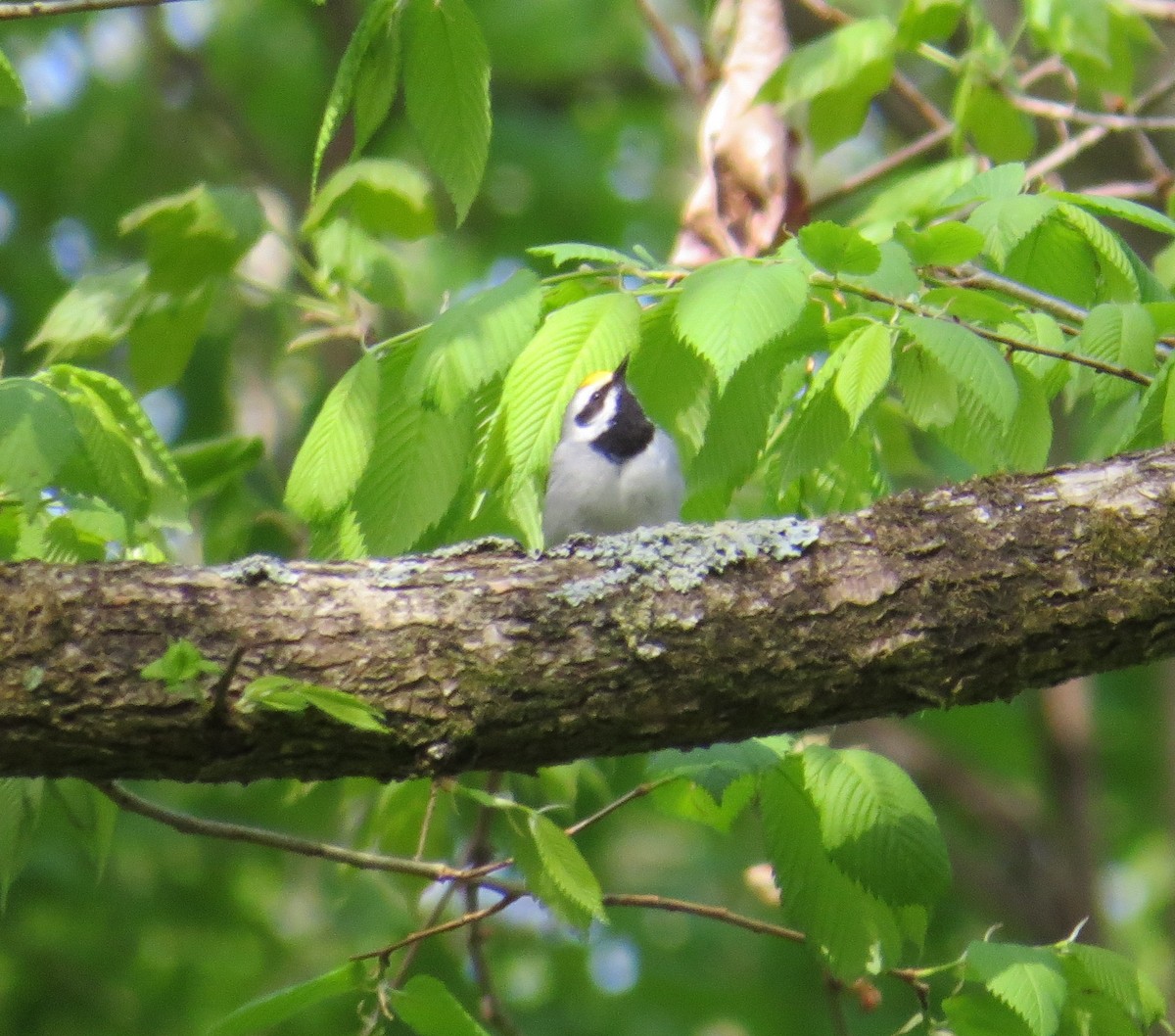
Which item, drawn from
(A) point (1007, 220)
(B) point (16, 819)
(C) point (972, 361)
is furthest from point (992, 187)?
(B) point (16, 819)

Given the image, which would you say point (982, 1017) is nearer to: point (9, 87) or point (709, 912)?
point (709, 912)

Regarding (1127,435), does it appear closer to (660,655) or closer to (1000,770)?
(660,655)

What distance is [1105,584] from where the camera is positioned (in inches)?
101

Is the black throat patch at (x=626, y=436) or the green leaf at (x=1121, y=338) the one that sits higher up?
the green leaf at (x=1121, y=338)

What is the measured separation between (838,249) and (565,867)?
4.30 feet

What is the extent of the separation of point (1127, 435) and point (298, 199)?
21.0 feet

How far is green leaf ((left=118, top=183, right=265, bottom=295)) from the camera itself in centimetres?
394

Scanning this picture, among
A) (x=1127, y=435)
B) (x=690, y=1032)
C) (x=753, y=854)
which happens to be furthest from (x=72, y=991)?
(x=1127, y=435)

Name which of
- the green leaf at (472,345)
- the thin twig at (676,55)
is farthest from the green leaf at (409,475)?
the thin twig at (676,55)

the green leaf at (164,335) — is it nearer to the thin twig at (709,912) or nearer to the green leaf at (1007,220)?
the thin twig at (709,912)

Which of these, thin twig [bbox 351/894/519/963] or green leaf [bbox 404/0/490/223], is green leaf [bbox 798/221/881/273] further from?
thin twig [bbox 351/894/519/963]

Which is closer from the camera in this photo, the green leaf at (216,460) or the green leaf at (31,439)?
the green leaf at (31,439)

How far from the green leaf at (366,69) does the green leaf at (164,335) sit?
1.58m

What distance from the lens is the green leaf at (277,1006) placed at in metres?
2.67
